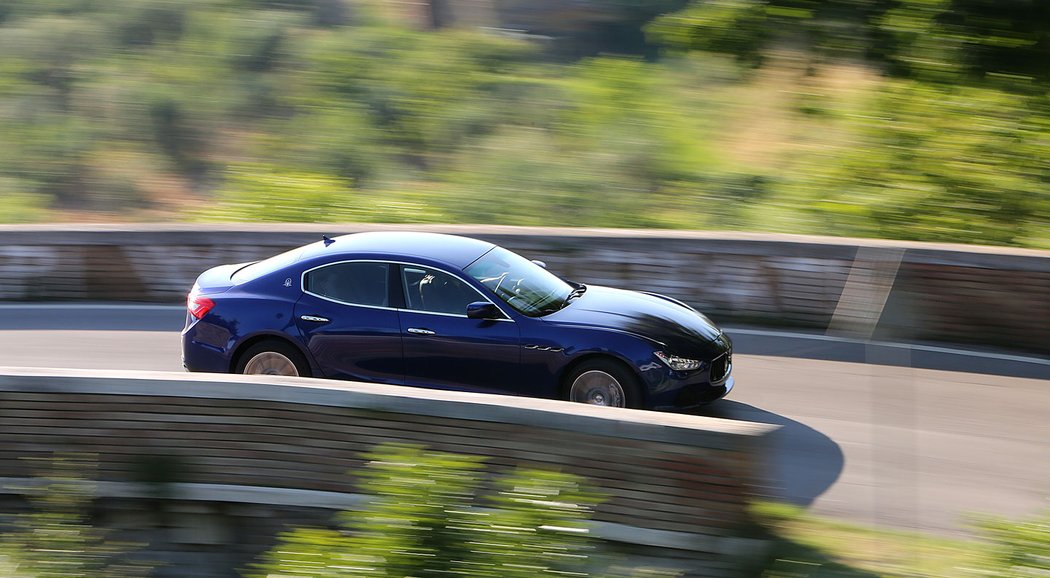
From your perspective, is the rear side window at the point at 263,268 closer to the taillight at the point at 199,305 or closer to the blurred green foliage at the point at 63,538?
the taillight at the point at 199,305

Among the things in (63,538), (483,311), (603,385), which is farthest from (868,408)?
(63,538)

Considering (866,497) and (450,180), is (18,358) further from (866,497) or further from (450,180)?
(450,180)

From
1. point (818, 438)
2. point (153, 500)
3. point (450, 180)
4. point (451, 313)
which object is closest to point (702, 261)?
point (818, 438)

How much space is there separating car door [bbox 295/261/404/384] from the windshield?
747 millimetres

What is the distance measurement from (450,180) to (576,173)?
2583 mm

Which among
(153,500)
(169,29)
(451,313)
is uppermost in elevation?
(169,29)

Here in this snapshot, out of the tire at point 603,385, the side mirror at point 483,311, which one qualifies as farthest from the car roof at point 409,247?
the tire at point 603,385

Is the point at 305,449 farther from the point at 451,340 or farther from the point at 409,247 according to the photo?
the point at 409,247

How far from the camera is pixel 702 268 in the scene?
12.0 metres

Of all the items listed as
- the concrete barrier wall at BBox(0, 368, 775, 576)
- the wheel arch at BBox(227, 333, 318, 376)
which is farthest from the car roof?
the concrete barrier wall at BBox(0, 368, 775, 576)

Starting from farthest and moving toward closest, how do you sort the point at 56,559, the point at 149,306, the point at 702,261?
the point at 149,306 → the point at 702,261 → the point at 56,559

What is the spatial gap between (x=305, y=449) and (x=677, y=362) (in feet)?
9.57

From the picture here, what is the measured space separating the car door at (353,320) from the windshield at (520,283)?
75cm

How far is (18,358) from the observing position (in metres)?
11.3
